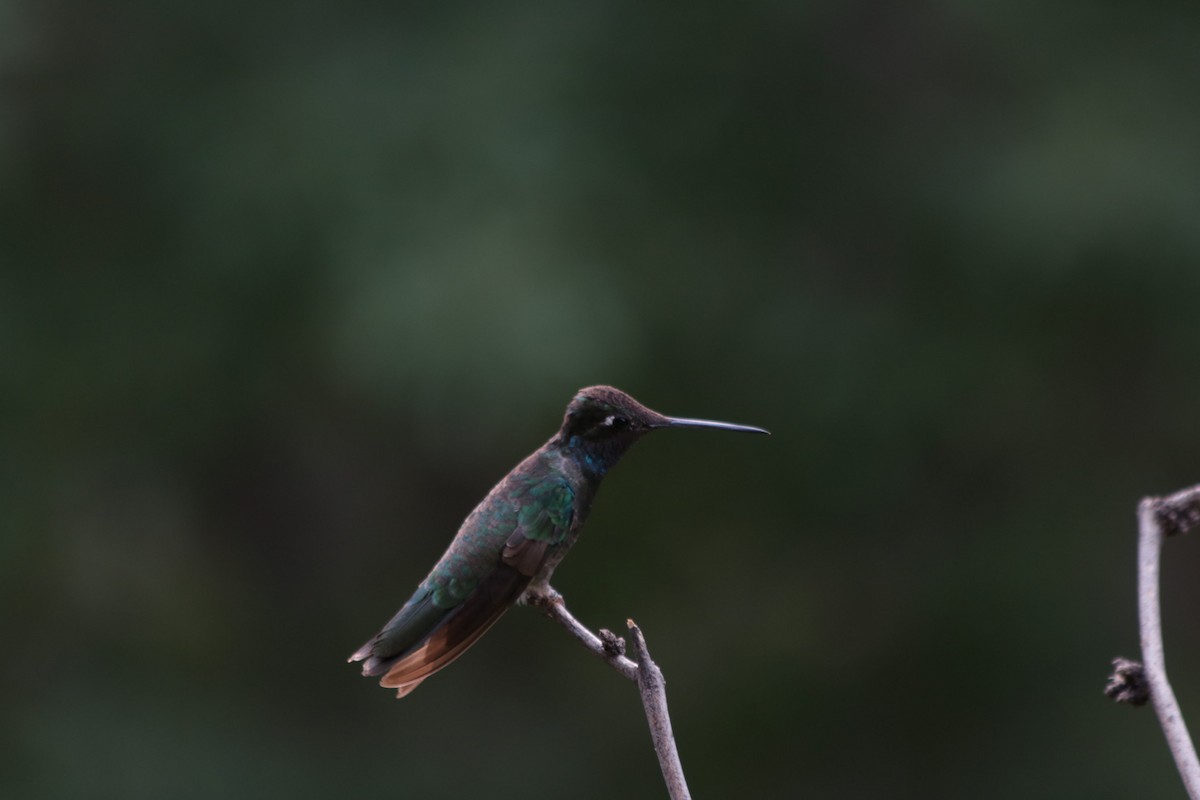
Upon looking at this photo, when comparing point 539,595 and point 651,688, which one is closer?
point 651,688

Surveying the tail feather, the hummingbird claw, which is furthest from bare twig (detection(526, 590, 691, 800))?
the tail feather

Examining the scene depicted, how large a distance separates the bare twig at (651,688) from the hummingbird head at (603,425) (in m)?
0.47

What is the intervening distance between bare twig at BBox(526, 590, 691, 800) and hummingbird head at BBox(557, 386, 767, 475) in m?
0.47

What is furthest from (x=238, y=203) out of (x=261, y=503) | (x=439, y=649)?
(x=439, y=649)

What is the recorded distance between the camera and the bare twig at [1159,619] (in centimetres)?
139

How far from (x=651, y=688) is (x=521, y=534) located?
87cm

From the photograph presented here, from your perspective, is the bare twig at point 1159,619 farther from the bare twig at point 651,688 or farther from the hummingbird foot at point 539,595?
the hummingbird foot at point 539,595

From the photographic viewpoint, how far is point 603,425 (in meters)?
2.86

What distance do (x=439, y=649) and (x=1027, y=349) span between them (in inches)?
215

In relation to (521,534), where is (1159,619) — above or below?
above

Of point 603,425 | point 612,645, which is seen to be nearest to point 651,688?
point 612,645

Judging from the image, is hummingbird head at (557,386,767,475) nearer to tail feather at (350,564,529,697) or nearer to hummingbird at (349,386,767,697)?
hummingbird at (349,386,767,697)

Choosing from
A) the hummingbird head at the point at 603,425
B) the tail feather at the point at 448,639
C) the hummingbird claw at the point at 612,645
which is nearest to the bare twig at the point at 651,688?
the hummingbird claw at the point at 612,645

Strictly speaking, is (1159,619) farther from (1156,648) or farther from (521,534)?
(521,534)
